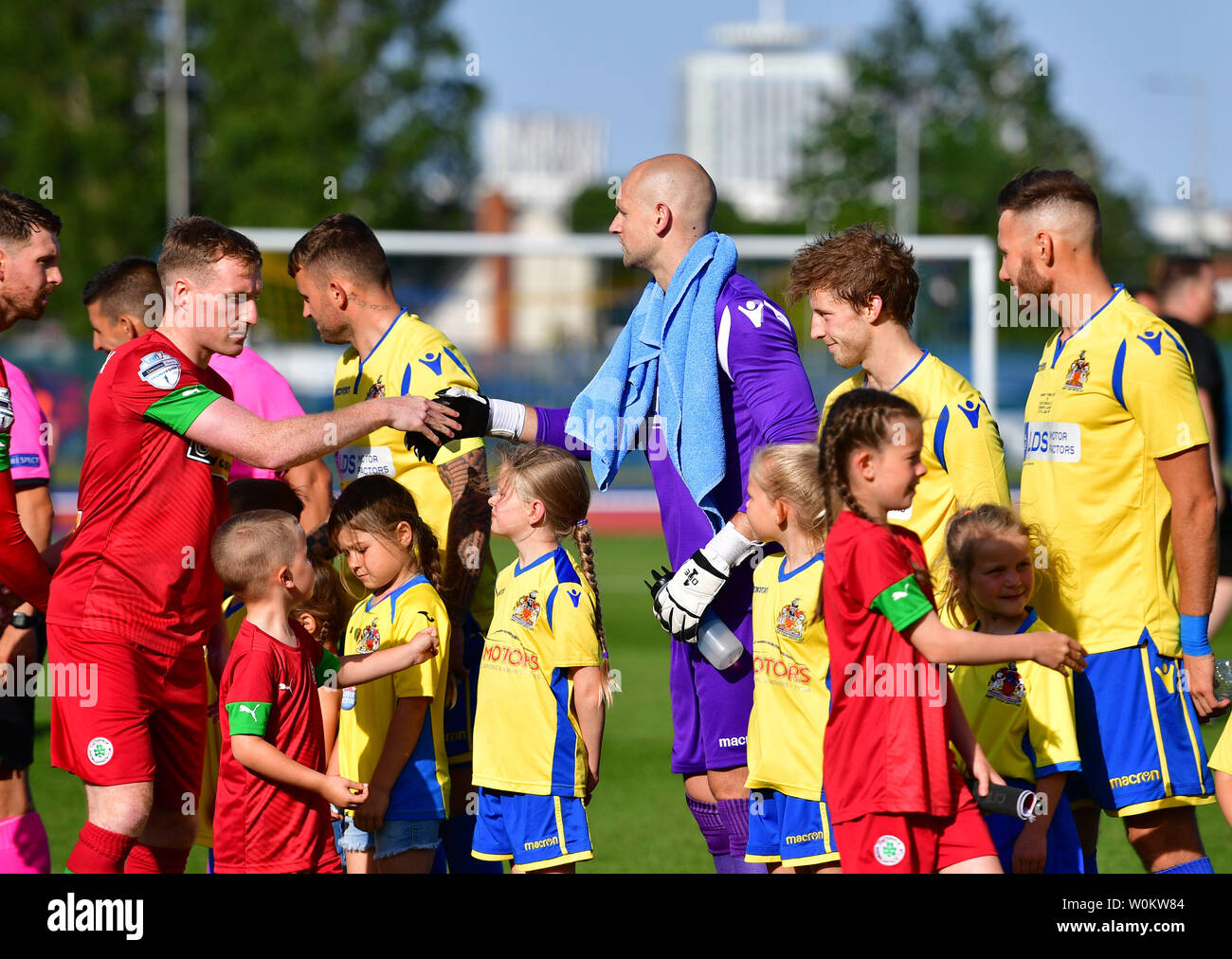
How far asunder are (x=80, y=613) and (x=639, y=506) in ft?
61.5

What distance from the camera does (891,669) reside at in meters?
3.46

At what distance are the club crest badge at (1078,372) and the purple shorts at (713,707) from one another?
119 centimetres

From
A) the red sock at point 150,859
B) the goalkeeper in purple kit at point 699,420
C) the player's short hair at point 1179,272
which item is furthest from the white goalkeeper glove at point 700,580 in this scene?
the player's short hair at point 1179,272

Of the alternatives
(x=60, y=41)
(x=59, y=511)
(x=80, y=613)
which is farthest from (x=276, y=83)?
(x=80, y=613)

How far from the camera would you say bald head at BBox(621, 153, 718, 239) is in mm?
4422

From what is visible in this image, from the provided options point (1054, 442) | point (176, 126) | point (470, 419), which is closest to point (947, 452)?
point (1054, 442)

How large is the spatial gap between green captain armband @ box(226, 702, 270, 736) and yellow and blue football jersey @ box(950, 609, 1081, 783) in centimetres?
198

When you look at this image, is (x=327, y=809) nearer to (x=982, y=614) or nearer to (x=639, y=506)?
(x=982, y=614)

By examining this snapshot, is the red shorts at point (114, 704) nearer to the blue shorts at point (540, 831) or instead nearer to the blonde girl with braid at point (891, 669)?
the blue shorts at point (540, 831)

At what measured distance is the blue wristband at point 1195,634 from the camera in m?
3.87

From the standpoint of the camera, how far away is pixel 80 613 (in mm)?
4043

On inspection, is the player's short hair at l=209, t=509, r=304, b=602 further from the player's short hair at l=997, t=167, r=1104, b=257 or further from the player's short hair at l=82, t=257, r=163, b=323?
the player's short hair at l=997, t=167, r=1104, b=257

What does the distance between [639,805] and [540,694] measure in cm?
243

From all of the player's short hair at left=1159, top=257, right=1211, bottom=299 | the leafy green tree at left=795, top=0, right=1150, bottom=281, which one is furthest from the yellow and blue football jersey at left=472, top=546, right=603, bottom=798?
the leafy green tree at left=795, top=0, right=1150, bottom=281
